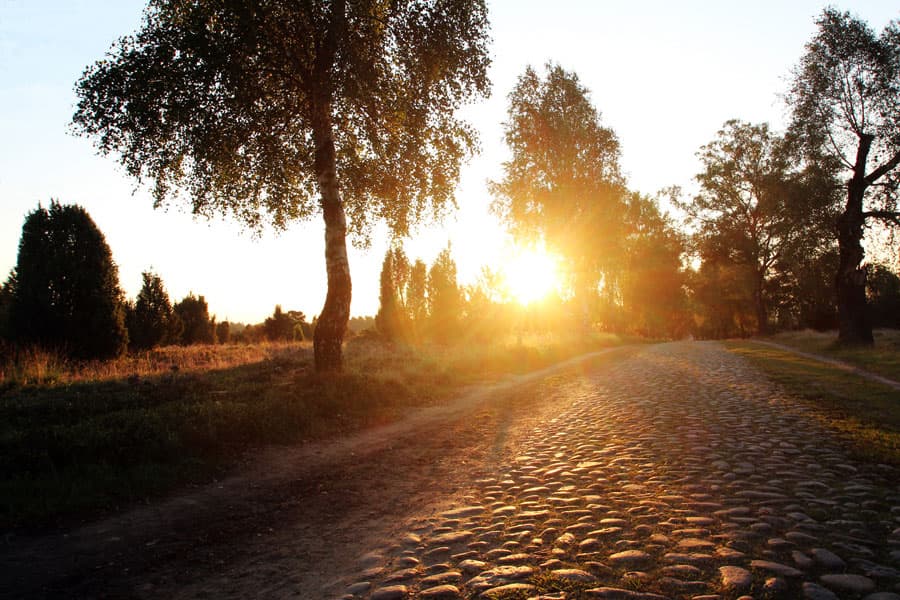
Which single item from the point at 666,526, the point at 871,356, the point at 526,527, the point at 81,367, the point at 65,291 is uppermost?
the point at 65,291

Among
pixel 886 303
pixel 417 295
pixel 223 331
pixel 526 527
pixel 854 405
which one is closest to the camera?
pixel 526 527

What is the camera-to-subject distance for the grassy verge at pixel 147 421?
5637 mm

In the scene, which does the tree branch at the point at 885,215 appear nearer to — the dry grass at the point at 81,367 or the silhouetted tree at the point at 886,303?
the dry grass at the point at 81,367

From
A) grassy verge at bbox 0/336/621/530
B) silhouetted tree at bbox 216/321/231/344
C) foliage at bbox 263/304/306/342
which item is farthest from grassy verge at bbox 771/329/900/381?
silhouetted tree at bbox 216/321/231/344

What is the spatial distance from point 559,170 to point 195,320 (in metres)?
27.4

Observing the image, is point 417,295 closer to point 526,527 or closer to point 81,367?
point 81,367

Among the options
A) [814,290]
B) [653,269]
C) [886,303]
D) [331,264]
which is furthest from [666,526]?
[886,303]

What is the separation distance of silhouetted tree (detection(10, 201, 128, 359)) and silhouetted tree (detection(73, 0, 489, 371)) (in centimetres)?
684

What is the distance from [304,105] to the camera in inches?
514

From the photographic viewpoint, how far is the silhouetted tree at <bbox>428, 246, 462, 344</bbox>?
3767 centimetres

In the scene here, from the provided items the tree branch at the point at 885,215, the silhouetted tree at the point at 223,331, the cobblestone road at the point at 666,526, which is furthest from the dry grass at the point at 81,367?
the tree branch at the point at 885,215

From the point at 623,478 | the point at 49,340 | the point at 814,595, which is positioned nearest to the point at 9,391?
the point at 49,340

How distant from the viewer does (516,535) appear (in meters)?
3.93

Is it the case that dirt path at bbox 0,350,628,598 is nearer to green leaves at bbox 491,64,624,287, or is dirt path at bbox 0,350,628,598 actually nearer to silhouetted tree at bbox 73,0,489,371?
silhouetted tree at bbox 73,0,489,371
